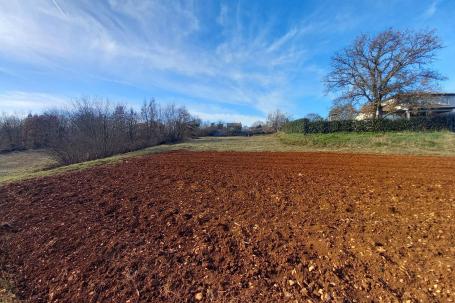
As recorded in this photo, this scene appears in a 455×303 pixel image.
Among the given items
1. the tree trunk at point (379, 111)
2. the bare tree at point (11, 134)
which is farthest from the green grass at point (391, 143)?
the bare tree at point (11, 134)

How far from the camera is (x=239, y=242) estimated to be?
3199 millimetres

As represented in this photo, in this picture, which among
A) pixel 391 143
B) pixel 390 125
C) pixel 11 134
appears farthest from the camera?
pixel 11 134

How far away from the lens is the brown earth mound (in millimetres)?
2418

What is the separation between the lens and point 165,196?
5.17 m

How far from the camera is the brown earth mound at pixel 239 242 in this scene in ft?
7.93

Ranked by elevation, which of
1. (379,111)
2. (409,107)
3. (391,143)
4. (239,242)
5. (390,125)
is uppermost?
(409,107)

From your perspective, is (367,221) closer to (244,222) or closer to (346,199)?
(346,199)

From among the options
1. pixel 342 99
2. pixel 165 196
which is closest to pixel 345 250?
pixel 165 196

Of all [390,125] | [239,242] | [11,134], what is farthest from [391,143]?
[11,134]

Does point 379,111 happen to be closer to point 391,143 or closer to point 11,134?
point 391,143

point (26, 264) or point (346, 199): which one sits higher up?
point (346, 199)

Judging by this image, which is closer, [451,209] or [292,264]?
[292,264]

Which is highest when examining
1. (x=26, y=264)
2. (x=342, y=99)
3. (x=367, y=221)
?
(x=342, y=99)

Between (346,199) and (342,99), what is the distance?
71.4 ft
